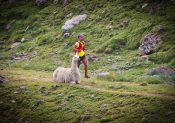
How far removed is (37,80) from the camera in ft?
82.8

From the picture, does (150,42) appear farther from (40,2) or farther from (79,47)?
(40,2)

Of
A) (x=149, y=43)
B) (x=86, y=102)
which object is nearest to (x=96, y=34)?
(x=149, y=43)

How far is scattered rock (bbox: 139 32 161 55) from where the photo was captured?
28219mm

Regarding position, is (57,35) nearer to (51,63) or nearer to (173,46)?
(51,63)

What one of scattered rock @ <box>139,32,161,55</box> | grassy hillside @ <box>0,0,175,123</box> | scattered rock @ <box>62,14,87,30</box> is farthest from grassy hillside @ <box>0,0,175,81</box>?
scattered rock @ <box>62,14,87,30</box>

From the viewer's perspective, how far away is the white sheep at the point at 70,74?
2300cm

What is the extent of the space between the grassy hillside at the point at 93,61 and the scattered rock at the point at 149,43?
1.60 feet

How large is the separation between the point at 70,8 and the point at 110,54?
40.1ft

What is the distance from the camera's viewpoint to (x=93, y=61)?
2994 cm

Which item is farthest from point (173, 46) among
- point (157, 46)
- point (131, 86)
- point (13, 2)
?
point (13, 2)

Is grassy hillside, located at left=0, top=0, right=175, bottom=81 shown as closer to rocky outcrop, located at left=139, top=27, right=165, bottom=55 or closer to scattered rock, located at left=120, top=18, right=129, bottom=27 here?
scattered rock, located at left=120, top=18, right=129, bottom=27

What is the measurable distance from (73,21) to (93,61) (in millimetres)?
8964

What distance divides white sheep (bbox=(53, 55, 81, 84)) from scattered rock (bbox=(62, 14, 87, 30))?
13359 mm

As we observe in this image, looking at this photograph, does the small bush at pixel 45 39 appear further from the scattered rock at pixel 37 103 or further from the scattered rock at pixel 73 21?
the scattered rock at pixel 37 103
